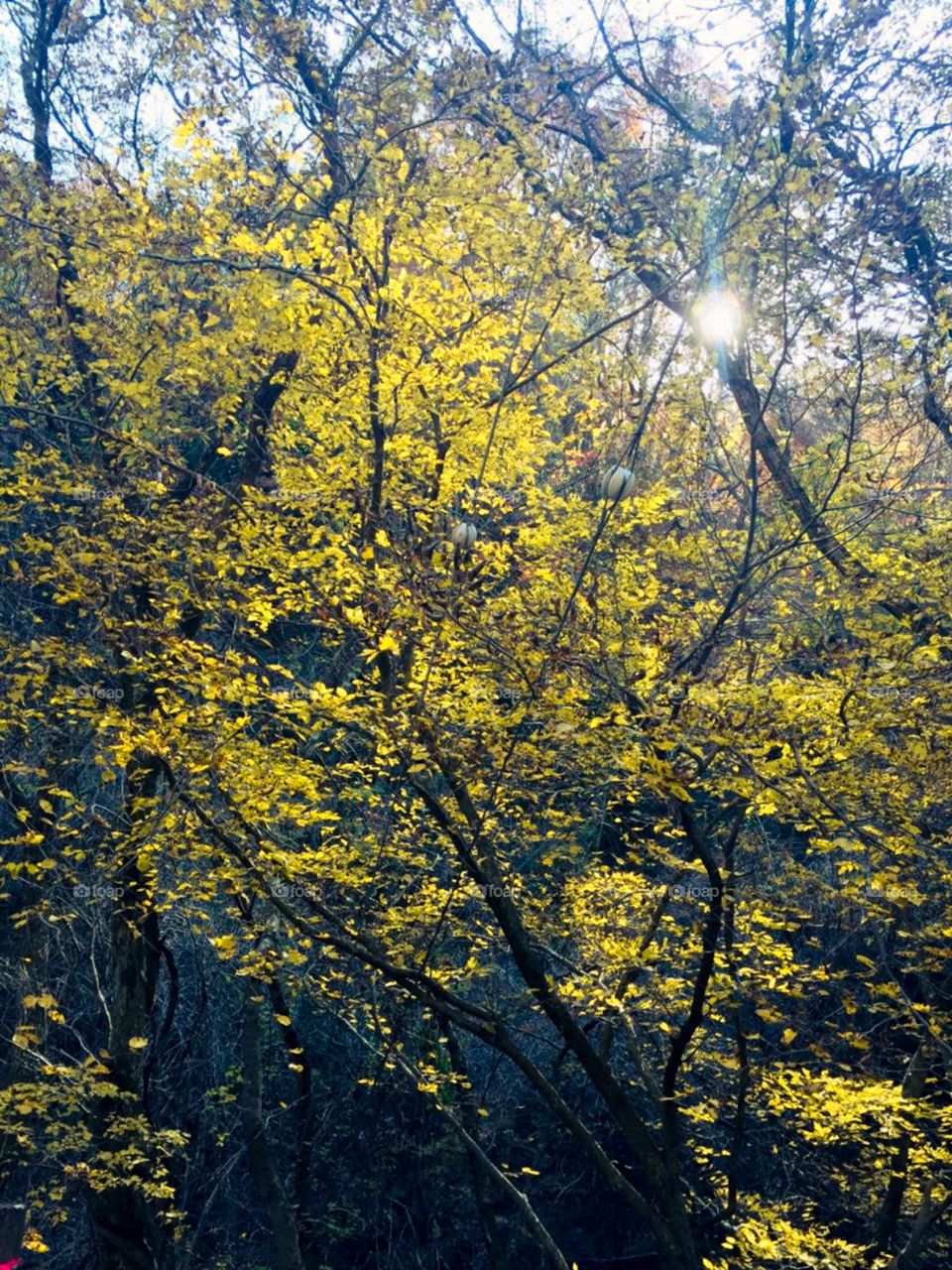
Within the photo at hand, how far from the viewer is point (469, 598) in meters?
6.37

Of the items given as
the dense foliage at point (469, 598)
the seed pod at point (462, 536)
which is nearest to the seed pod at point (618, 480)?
the dense foliage at point (469, 598)

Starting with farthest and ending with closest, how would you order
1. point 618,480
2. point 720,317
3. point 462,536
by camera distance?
point 462,536, point 720,317, point 618,480

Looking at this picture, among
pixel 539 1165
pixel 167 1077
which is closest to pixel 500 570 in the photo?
pixel 167 1077

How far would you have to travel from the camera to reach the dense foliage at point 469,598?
566 cm

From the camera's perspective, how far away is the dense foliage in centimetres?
566

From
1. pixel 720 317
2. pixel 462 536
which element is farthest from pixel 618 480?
pixel 462 536

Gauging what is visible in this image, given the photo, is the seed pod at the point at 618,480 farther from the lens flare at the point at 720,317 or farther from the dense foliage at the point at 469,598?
the lens flare at the point at 720,317

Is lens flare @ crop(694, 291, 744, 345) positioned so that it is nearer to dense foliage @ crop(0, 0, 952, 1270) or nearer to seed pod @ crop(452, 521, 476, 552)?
dense foliage @ crop(0, 0, 952, 1270)

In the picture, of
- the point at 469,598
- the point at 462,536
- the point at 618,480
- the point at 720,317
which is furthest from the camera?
the point at 462,536

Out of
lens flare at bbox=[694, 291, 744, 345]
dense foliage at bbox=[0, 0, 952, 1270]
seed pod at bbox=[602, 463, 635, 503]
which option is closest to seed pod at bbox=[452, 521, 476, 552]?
dense foliage at bbox=[0, 0, 952, 1270]

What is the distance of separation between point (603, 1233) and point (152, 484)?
34.6 feet

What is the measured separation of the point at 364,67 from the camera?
7770mm

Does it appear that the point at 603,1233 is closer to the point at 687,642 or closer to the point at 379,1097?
the point at 379,1097

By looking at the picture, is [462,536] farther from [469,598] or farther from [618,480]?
[618,480]
